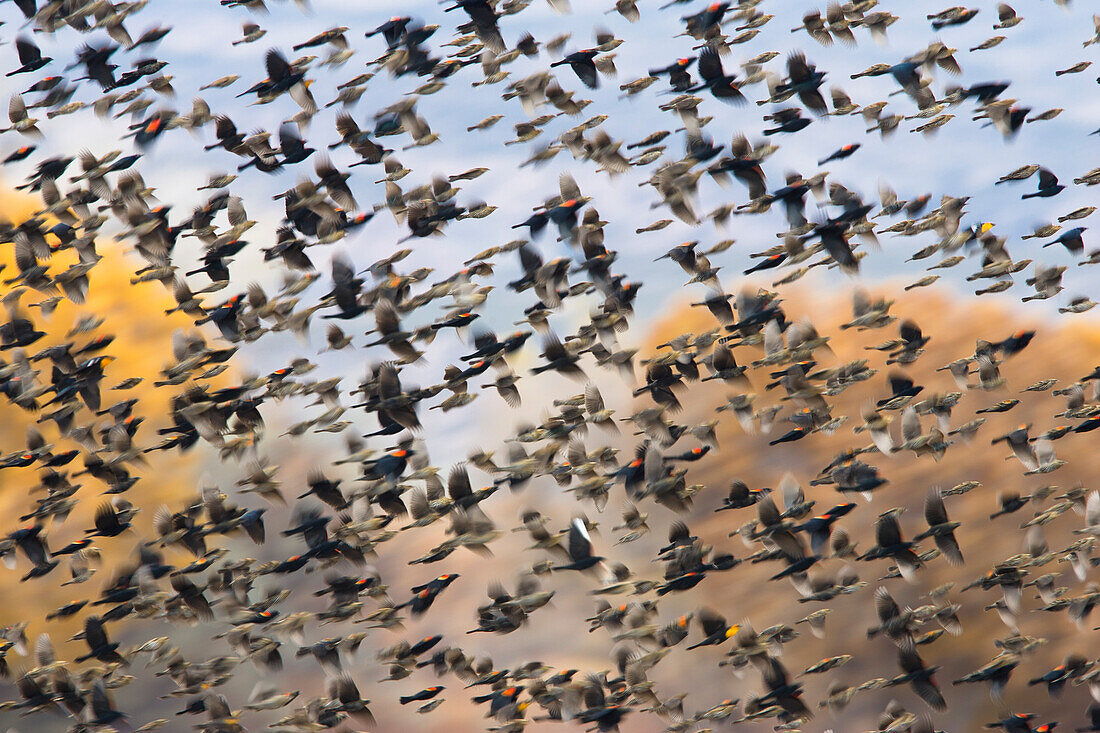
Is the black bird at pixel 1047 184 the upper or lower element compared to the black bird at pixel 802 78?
lower

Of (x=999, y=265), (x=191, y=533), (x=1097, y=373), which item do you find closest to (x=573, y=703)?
(x=191, y=533)

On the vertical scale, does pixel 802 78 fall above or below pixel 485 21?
below

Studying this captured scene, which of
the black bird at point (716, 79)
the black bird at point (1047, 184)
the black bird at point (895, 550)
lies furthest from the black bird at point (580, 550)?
the black bird at point (1047, 184)

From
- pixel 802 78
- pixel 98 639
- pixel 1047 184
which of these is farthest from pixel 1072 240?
pixel 98 639

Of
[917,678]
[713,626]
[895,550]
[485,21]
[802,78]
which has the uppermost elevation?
[485,21]

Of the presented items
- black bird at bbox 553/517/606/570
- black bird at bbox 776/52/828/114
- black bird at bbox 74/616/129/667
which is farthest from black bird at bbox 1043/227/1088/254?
black bird at bbox 74/616/129/667

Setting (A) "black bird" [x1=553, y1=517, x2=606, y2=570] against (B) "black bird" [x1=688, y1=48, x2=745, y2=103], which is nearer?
(A) "black bird" [x1=553, y1=517, x2=606, y2=570]

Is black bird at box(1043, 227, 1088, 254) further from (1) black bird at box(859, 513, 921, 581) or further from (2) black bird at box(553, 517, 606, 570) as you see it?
(2) black bird at box(553, 517, 606, 570)

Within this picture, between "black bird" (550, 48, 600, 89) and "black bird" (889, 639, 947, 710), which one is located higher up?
"black bird" (550, 48, 600, 89)

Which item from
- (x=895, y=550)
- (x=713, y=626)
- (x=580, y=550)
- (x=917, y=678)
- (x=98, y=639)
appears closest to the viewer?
(x=580, y=550)

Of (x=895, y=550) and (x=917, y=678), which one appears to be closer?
(x=895, y=550)

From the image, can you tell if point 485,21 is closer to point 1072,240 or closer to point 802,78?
point 802,78

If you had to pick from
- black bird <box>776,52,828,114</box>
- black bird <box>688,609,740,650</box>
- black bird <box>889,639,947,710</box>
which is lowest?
black bird <box>889,639,947,710</box>

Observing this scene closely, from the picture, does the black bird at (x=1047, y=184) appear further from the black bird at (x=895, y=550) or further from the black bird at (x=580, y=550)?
the black bird at (x=580, y=550)
